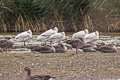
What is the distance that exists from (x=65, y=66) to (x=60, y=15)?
2088cm

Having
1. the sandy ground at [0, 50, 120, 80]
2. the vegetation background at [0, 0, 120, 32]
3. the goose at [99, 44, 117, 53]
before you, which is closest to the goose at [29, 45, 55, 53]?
the sandy ground at [0, 50, 120, 80]

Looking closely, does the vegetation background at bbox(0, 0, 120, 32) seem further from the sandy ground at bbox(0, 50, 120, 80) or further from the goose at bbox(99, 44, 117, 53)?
the sandy ground at bbox(0, 50, 120, 80)

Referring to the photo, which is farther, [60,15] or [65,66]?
[60,15]

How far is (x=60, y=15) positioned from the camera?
34625 millimetres

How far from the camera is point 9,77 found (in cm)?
1194

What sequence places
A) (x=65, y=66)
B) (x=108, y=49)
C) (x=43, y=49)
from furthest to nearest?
(x=108, y=49) → (x=43, y=49) → (x=65, y=66)

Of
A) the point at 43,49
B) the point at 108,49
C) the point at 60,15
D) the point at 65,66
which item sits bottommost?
the point at 65,66

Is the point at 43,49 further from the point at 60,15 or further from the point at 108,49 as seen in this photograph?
the point at 60,15

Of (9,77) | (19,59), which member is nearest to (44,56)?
(19,59)

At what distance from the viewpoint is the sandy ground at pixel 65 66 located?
12219 mm

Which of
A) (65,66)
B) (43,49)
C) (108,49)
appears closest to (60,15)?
(108,49)

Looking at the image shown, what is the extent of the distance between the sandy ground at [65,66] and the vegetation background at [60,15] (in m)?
16.1

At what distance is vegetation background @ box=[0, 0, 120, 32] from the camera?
3284 cm

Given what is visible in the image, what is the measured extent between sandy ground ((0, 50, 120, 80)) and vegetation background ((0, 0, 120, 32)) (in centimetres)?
1614
